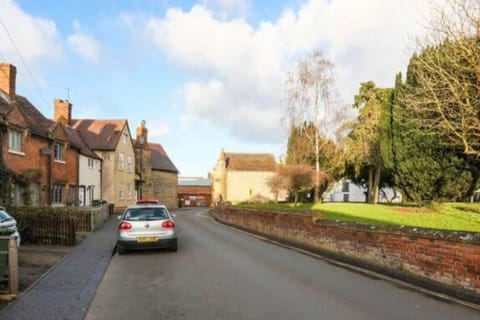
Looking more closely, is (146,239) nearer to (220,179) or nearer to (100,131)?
(100,131)

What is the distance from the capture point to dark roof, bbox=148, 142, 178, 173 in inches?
2509

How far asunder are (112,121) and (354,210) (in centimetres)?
3296

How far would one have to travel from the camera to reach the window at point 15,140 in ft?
76.4

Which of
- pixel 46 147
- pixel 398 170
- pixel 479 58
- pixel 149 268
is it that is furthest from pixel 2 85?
pixel 479 58

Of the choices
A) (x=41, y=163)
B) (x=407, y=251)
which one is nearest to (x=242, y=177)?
(x=41, y=163)

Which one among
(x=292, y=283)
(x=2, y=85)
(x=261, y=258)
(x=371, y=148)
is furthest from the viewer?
(x=371, y=148)

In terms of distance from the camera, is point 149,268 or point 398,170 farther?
point 398,170

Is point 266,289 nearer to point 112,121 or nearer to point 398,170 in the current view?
point 398,170

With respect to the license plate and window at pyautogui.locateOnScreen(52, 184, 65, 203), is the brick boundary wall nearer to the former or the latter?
the license plate

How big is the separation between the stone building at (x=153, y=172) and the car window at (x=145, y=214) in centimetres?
3847

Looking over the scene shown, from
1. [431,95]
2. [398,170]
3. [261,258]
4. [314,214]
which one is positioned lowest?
[261,258]

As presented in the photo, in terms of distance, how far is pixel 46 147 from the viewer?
27.7m

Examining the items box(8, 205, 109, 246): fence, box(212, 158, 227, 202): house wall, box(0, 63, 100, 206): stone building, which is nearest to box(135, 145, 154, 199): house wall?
box(212, 158, 227, 202): house wall

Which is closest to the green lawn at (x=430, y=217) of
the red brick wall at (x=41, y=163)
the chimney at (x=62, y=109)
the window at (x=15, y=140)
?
the red brick wall at (x=41, y=163)
